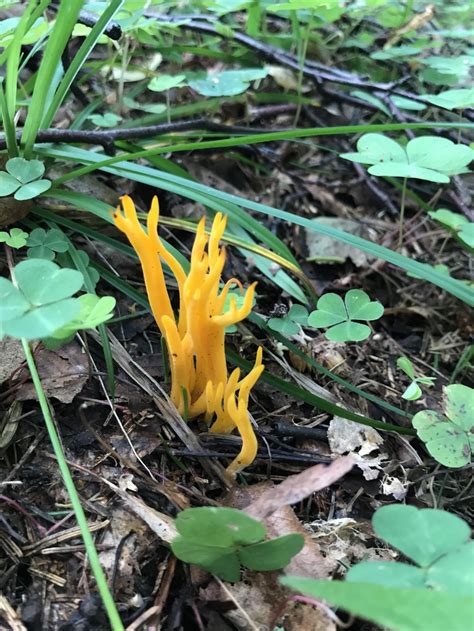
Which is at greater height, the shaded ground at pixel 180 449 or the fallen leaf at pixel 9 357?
the fallen leaf at pixel 9 357

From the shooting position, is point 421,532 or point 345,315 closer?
point 421,532

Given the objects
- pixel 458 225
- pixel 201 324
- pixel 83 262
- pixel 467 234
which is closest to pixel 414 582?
pixel 201 324

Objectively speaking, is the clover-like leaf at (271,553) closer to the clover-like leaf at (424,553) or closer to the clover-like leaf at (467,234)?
the clover-like leaf at (424,553)

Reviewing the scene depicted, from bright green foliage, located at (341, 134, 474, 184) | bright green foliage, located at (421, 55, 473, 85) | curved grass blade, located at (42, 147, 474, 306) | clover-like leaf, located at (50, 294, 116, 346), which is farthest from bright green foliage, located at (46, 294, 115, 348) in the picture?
bright green foliage, located at (421, 55, 473, 85)

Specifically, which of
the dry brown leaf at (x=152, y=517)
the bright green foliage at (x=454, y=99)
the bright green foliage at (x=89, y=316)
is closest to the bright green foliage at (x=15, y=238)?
the bright green foliage at (x=89, y=316)

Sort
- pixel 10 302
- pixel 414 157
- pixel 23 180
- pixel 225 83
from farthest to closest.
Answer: pixel 225 83 < pixel 414 157 < pixel 23 180 < pixel 10 302

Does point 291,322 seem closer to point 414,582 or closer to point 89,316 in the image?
point 89,316

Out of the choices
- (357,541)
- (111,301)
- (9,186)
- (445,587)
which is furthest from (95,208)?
(445,587)
